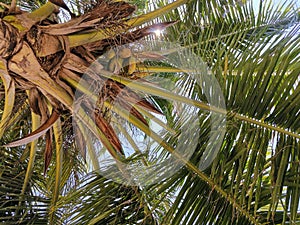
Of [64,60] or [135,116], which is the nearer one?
[64,60]

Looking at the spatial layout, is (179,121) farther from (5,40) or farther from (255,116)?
(5,40)

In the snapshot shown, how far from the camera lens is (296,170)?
148 centimetres

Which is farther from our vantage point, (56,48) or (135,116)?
(135,116)

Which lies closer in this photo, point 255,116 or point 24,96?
point 255,116

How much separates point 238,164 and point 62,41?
0.74 meters

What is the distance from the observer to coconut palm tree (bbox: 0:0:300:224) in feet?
5.04

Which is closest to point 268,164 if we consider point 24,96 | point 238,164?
point 238,164

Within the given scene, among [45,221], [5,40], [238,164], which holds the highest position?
[5,40]

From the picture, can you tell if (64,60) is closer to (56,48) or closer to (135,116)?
(56,48)

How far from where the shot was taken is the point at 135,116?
1.79 metres

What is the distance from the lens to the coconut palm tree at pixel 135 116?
1537 millimetres

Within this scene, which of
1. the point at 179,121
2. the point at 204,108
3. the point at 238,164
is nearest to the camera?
the point at 238,164

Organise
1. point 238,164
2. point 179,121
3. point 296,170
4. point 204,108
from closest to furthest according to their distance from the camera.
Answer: point 296,170 → point 238,164 → point 204,108 → point 179,121

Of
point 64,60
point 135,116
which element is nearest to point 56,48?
point 64,60
